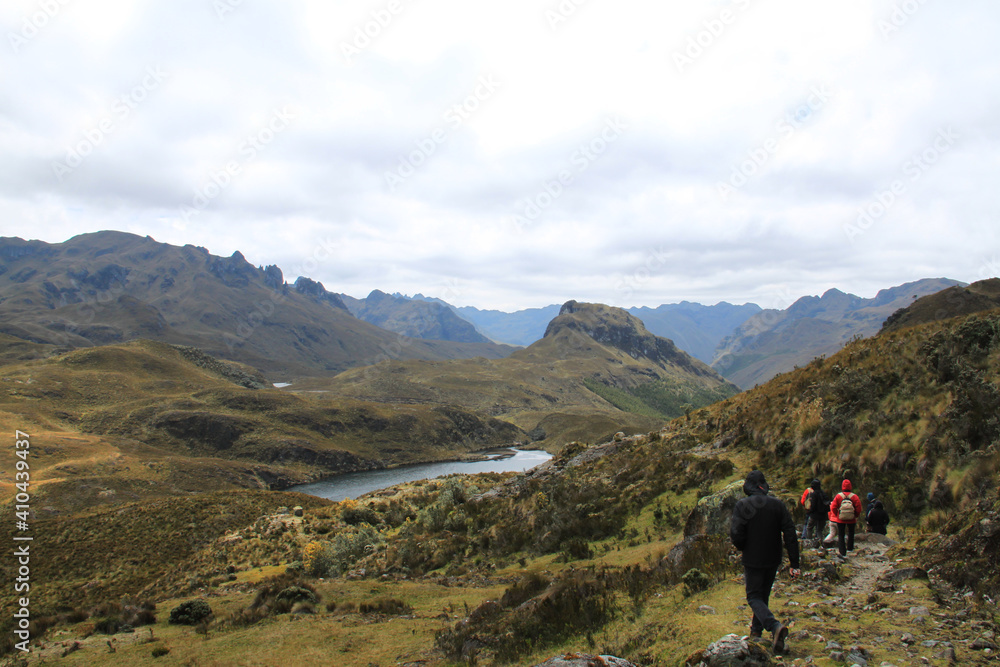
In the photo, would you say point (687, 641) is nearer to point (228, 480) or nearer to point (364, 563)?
point (364, 563)

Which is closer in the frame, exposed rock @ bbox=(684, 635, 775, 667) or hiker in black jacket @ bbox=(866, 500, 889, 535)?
exposed rock @ bbox=(684, 635, 775, 667)

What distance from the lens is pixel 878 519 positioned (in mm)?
12969

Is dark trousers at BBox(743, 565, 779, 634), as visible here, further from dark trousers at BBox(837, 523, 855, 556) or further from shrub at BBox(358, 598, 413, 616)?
shrub at BBox(358, 598, 413, 616)

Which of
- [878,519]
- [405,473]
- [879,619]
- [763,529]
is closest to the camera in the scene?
[879,619]

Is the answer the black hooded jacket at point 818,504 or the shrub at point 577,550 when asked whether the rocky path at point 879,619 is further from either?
the shrub at point 577,550

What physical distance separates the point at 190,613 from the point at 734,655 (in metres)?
18.1

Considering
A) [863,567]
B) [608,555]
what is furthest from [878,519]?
[608,555]

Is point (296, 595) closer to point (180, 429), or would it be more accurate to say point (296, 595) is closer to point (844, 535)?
point (844, 535)

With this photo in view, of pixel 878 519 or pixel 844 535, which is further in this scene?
pixel 878 519

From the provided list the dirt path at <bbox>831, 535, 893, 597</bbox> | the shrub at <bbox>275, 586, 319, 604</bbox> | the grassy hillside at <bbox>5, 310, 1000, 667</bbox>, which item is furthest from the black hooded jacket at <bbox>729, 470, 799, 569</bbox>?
the shrub at <bbox>275, 586, 319, 604</bbox>

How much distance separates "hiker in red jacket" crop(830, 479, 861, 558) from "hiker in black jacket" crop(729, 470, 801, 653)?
15.9ft

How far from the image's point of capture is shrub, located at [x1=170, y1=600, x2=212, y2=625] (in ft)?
55.3

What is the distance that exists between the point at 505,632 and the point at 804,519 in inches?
393

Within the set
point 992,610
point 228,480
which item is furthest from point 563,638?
point 228,480
